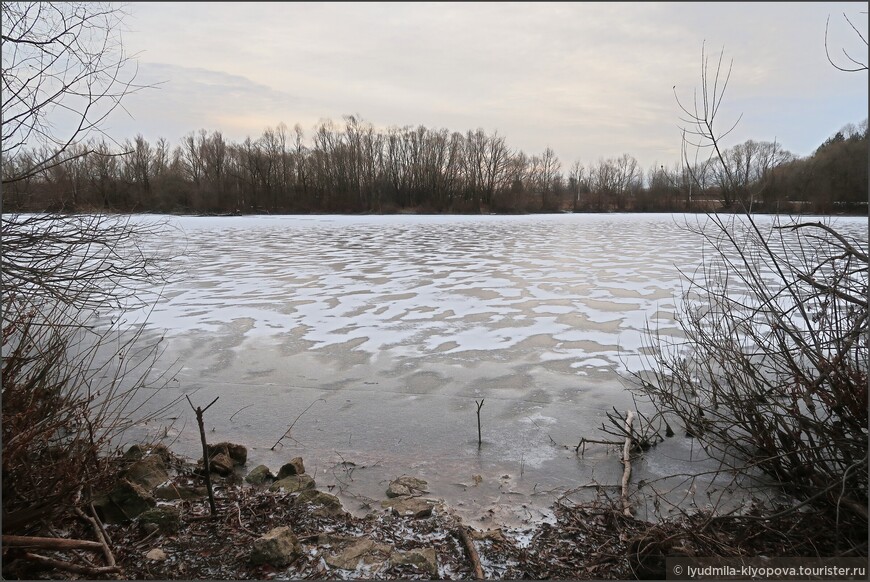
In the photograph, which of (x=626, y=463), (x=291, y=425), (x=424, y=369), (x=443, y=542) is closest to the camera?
(x=443, y=542)

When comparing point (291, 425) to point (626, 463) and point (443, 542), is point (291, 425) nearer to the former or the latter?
point (443, 542)

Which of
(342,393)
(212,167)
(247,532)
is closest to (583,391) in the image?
(342,393)

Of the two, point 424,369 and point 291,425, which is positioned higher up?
point 424,369

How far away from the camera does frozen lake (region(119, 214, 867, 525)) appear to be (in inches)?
175

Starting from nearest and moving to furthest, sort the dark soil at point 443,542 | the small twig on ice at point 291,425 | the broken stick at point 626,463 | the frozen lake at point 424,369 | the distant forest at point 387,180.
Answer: the dark soil at point 443,542
the broken stick at point 626,463
the frozen lake at point 424,369
the small twig on ice at point 291,425
the distant forest at point 387,180

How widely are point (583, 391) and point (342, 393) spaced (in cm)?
279

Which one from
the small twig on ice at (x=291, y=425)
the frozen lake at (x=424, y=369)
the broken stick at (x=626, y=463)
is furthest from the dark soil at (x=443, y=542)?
the small twig on ice at (x=291, y=425)

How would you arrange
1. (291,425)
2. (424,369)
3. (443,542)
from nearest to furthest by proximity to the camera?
(443,542) → (291,425) → (424,369)

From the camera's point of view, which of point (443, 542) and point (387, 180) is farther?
point (387, 180)

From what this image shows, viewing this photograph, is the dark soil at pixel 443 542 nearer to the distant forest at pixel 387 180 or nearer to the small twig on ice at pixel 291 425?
the small twig on ice at pixel 291 425

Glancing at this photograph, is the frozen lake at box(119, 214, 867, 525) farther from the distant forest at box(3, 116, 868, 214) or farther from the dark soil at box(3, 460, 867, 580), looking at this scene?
the distant forest at box(3, 116, 868, 214)

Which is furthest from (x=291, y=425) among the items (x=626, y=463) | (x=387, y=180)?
(x=387, y=180)

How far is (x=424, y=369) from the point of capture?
673 cm

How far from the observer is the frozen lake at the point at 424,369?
444cm
